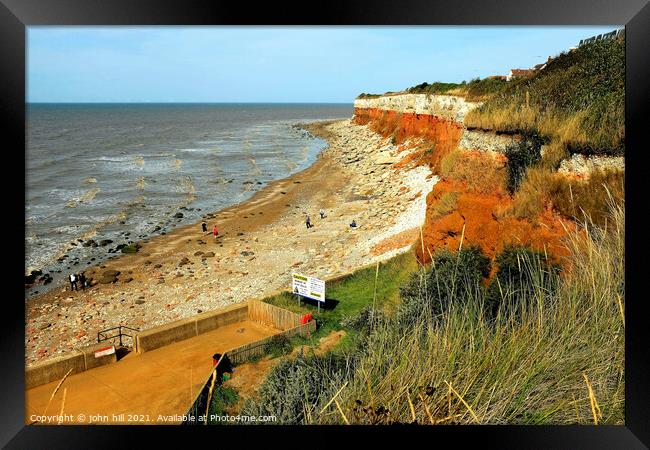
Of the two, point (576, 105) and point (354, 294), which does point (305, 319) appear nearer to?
point (354, 294)

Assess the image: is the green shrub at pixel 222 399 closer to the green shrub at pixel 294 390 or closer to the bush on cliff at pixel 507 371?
the green shrub at pixel 294 390

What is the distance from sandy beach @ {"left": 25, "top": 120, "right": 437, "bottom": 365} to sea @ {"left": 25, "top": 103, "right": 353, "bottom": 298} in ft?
6.35

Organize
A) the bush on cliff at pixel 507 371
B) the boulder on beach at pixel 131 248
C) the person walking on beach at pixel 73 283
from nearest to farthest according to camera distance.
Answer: the bush on cliff at pixel 507 371
the person walking on beach at pixel 73 283
the boulder on beach at pixel 131 248

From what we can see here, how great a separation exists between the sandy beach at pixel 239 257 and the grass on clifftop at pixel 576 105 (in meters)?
6.15

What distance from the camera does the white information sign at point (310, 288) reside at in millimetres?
12352

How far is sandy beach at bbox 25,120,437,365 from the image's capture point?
16219 mm

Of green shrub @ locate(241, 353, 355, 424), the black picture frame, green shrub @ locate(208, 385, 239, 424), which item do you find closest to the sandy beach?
green shrub @ locate(208, 385, 239, 424)

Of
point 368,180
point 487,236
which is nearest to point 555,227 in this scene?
point 487,236

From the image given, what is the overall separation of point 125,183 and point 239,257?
20.0 meters

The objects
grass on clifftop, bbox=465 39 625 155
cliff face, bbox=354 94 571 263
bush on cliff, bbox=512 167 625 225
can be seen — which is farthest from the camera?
cliff face, bbox=354 94 571 263

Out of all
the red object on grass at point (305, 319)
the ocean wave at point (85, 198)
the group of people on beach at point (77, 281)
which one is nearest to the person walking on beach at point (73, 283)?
the group of people on beach at point (77, 281)

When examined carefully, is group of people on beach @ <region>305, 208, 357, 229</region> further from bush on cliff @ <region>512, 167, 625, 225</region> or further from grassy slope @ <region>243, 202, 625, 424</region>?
grassy slope @ <region>243, 202, 625, 424</region>

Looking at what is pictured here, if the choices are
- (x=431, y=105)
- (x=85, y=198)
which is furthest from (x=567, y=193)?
(x=85, y=198)

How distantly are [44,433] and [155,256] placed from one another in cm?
1807
